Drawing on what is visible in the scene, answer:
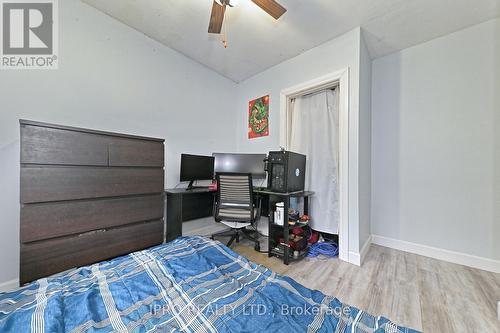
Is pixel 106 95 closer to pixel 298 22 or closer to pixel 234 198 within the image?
pixel 234 198

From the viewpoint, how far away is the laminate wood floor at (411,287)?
1.30m

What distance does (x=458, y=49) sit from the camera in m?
2.17

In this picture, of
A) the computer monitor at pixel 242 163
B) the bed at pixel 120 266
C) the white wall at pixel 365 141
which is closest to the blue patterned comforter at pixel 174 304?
the bed at pixel 120 266

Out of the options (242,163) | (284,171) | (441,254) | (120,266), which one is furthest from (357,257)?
(120,266)

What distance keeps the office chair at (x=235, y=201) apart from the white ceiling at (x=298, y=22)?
1.75 metres

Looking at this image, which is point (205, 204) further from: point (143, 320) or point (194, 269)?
point (143, 320)

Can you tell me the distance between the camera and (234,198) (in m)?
2.39

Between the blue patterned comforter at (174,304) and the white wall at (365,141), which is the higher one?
the white wall at (365,141)

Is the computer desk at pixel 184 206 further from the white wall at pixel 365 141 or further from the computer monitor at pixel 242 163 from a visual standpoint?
the white wall at pixel 365 141

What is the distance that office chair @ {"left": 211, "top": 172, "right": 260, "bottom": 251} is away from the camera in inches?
91.0

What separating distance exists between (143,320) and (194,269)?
353 mm

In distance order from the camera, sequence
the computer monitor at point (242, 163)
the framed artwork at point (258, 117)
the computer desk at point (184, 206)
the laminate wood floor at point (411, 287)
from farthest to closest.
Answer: the framed artwork at point (258, 117) < the computer monitor at point (242, 163) < the computer desk at point (184, 206) < the laminate wood floor at point (411, 287)

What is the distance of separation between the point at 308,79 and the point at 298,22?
0.70 metres

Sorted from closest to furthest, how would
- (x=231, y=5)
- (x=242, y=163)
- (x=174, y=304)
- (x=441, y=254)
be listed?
(x=174, y=304) → (x=231, y=5) → (x=441, y=254) → (x=242, y=163)
